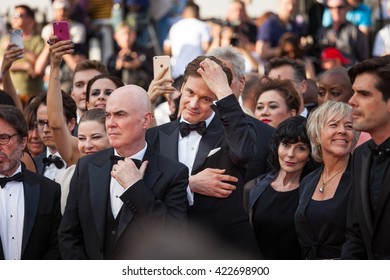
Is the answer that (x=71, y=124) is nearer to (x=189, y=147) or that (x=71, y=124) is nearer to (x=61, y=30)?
(x=61, y=30)

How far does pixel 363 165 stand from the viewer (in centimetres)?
625

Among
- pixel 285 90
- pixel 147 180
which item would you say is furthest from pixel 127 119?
pixel 285 90

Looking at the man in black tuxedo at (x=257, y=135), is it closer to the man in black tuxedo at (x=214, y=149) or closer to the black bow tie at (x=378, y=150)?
the man in black tuxedo at (x=214, y=149)

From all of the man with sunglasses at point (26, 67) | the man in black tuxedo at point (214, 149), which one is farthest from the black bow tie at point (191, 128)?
the man with sunglasses at point (26, 67)

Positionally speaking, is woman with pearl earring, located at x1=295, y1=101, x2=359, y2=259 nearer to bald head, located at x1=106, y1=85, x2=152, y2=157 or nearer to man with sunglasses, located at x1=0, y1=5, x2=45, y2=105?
bald head, located at x1=106, y1=85, x2=152, y2=157

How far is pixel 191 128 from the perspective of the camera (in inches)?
280

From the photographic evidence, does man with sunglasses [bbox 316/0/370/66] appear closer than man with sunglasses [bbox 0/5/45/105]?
No

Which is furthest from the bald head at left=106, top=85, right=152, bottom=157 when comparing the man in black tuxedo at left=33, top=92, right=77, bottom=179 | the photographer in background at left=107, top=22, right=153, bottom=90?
the photographer in background at left=107, top=22, right=153, bottom=90

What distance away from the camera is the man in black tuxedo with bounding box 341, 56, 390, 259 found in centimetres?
610

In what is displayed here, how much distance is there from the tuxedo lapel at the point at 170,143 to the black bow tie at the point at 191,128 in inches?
2.5

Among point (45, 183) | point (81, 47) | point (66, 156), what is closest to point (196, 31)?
point (81, 47)

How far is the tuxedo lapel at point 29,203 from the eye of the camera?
698cm

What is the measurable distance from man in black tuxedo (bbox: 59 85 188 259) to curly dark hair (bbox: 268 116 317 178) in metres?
1.45
